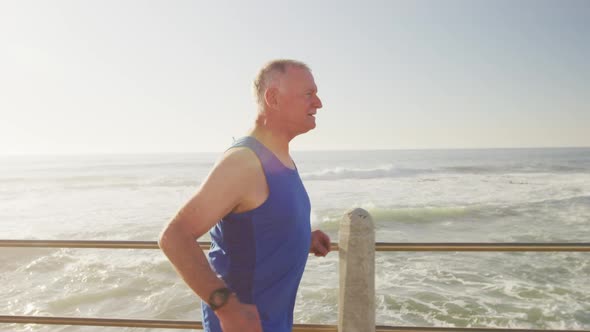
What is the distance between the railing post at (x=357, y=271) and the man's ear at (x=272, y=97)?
40.7 inches

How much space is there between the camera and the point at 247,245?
4.79 feet

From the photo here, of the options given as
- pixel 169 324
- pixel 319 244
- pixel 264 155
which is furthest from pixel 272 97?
pixel 169 324

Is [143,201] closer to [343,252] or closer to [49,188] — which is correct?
[49,188]

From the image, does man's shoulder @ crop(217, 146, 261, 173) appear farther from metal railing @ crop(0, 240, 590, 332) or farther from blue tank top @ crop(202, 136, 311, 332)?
metal railing @ crop(0, 240, 590, 332)

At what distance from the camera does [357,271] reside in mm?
2396

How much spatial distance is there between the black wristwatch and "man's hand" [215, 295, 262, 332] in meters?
0.01

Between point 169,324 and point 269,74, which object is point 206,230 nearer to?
point 269,74

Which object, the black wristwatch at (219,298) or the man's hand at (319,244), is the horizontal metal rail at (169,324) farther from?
the black wristwatch at (219,298)

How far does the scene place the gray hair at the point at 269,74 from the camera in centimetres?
159

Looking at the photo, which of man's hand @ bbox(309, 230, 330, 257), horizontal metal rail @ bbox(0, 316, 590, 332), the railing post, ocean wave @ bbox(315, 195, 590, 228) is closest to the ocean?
ocean wave @ bbox(315, 195, 590, 228)

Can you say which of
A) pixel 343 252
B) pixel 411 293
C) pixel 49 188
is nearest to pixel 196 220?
pixel 343 252

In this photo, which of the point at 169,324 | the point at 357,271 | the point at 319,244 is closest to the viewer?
the point at 319,244

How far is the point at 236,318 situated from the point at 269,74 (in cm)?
83

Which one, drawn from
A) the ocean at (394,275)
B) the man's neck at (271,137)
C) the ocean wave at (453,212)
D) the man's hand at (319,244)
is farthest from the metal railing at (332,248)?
the ocean wave at (453,212)
